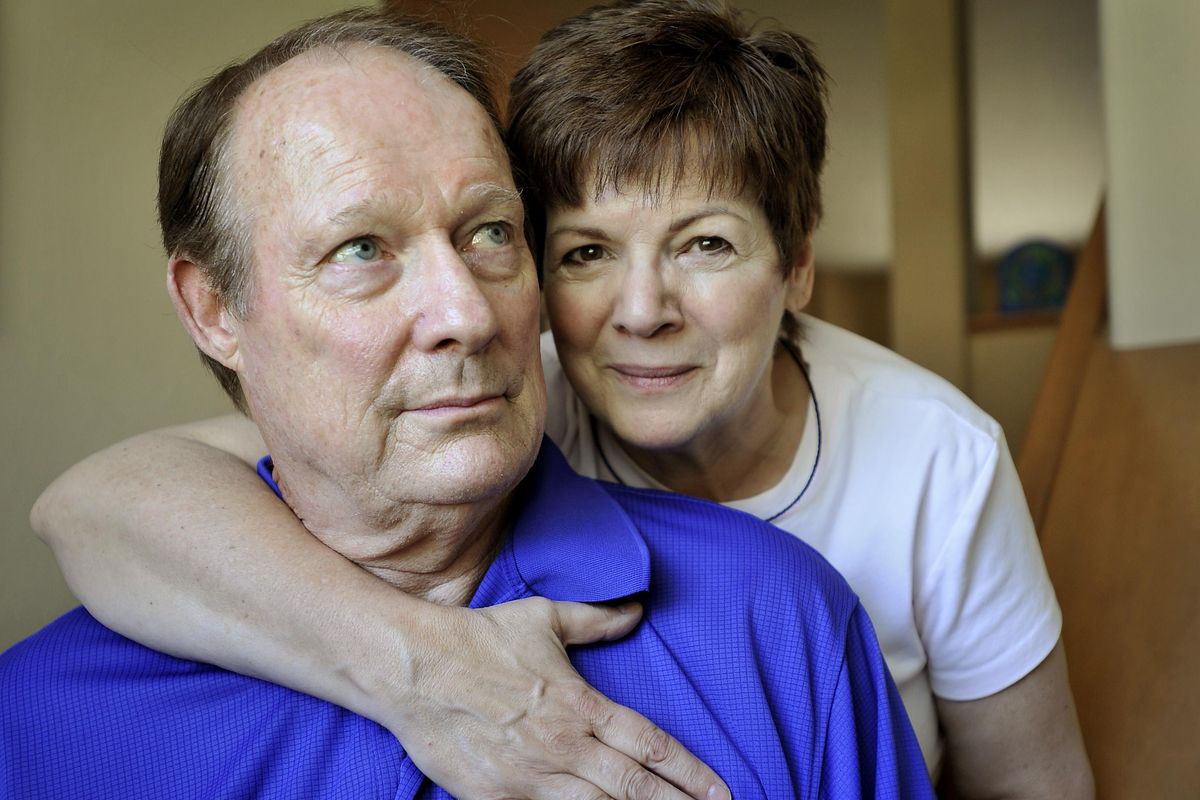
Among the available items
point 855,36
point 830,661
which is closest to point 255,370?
point 830,661

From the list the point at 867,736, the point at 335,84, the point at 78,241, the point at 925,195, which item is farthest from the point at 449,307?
the point at 925,195

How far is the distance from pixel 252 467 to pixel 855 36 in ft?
13.2

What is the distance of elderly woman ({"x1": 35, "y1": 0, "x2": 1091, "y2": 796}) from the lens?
4.33 feet

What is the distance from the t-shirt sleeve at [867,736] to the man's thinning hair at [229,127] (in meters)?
0.75

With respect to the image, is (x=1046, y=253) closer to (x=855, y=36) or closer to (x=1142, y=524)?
(x=855, y=36)

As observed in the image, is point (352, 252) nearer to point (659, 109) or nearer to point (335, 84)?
point (335, 84)

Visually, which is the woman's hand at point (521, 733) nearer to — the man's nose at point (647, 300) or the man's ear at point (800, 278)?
the man's nose at point (647, 300)

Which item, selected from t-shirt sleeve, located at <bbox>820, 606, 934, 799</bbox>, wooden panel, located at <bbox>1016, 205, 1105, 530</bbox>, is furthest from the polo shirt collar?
wooden panel, located at <bbox>1016, 205, 1105, 530</bbox>

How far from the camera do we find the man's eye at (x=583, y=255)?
1.66 meters

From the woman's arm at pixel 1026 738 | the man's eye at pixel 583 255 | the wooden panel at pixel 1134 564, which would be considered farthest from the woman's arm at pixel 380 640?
the wooden panel at pixel 1134 564

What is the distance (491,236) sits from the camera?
4.70 ft

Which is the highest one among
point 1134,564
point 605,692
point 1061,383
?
point 605,692

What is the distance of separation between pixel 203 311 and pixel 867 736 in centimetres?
90

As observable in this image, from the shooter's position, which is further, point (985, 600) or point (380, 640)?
point (985, 600)
